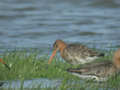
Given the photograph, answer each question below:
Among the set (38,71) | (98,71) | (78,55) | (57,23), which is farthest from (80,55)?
(57,23)

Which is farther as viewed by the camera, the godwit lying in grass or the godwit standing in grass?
the godwit standing in grass

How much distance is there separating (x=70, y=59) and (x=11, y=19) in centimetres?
1618

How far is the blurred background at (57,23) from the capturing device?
845 inches

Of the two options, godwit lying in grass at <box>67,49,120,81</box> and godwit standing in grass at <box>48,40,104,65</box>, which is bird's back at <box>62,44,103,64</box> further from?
godwit lying in grass at <box>67,49,120,81</box>

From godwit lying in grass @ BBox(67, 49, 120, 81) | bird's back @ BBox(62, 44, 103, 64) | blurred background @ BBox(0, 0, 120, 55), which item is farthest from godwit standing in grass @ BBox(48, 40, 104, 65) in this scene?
blurred background @ BBox(0, 0, 120, 55)

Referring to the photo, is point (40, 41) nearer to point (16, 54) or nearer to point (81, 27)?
point (81, 27)

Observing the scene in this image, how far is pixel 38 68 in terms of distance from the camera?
43.3 feet

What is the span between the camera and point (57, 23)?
27875 mm

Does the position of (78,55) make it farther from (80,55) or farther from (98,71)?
(98,71)

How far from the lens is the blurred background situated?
70.4ft

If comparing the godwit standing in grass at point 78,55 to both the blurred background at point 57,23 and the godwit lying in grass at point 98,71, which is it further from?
the blurred background at point 57,23

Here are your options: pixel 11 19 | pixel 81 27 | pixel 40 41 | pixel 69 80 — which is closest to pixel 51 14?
pixel 11 19

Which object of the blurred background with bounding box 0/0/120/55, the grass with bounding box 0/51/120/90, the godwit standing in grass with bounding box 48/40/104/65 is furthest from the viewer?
the blurred background with bounding box 0/0/120/55

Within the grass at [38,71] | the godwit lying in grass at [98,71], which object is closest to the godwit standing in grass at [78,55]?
the grass at [38,71]
